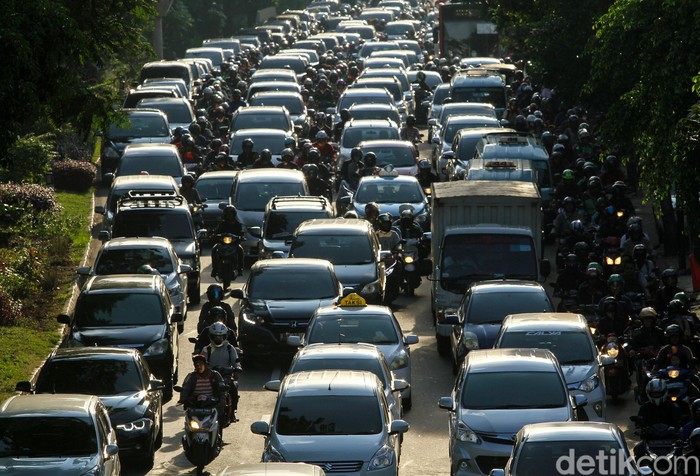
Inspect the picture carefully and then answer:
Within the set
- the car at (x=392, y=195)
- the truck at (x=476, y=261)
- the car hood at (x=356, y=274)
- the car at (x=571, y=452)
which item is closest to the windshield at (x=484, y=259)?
the truck at (x=476, y=261)

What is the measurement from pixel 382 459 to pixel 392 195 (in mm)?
17749

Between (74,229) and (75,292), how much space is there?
5975 millimetres

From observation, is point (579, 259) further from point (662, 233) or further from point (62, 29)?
point (62, 29)

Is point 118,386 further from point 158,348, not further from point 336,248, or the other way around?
point 336,248

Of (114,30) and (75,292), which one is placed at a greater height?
(114,30)

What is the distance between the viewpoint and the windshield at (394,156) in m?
40.7

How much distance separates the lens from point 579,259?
28547mm

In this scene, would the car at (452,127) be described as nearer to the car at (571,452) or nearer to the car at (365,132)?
the car at (365,132)

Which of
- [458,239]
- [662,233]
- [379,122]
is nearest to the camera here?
[458,239]

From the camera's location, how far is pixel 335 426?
1823cm

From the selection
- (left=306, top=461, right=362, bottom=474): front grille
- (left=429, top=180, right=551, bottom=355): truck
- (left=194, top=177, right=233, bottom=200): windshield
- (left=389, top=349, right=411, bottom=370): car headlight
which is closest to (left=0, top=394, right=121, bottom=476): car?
(left=306, top=461, right=362, bottom=474): front grille

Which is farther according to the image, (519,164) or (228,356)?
(519,164)

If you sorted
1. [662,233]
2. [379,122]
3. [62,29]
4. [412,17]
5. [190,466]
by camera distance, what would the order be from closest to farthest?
[190,466] < [62,29] < [662,233] < [379,122] < [412,17]

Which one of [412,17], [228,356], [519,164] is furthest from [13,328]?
[412,17]
